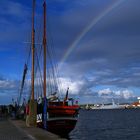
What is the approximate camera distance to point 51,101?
4331 centimetres

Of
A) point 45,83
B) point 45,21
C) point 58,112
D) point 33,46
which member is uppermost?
point 45,21

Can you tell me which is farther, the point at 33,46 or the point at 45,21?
the point at 45,21

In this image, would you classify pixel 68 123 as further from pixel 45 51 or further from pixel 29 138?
pixel 29 138

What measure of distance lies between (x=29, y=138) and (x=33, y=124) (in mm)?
9564

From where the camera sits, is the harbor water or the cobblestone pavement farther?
the harbor water

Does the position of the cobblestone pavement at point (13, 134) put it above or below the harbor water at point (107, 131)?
below

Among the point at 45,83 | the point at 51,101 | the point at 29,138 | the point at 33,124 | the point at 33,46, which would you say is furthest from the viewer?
the point at 51,101

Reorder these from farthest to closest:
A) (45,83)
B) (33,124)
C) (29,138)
A: (45,83), (33,124), (29,138)

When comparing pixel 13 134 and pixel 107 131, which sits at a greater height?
pixel 107 131

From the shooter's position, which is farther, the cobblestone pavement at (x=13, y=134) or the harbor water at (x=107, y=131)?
the harbor water at (x=107, y=131)

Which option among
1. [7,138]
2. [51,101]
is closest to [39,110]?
[51,101]

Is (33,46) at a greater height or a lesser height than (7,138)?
greater

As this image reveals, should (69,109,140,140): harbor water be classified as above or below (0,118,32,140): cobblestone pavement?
above

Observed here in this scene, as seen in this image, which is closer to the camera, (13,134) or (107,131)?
(13,134)
